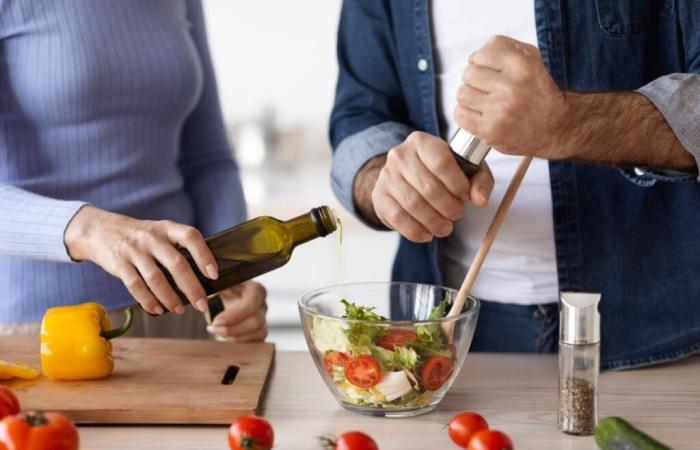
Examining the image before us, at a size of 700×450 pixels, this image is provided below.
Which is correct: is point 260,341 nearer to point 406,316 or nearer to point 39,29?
point 406,316

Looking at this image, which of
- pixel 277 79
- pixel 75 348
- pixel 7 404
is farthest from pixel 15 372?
pixel 277 79

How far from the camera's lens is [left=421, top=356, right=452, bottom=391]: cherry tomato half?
3.76 ft

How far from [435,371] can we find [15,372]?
22.5 inches

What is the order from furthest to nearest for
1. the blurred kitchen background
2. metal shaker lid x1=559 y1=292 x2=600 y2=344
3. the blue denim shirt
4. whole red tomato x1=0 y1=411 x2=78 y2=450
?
the blurred kitchen background
the blue denim shirt
metal shaker lid x1=559 y1=292 x2=600 y2=344
whole red tomato x1=0 y1=411 x2=78 y2=450

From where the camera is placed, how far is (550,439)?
111 cm

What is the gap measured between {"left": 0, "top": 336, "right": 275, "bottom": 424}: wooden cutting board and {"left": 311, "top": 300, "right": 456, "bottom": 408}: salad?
0.43 ft

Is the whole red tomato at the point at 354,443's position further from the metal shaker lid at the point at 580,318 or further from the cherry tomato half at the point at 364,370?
the metal shaker lid at the point at 580,318

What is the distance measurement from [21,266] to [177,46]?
46 centimetres

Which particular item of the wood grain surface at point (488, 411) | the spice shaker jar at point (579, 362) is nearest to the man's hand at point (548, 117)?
the spice shaker jar at point (579, 362)

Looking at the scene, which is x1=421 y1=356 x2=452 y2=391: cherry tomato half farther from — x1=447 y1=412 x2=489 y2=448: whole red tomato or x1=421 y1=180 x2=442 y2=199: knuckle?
x1=421 y1=180 x2=442 y2=199: knuckle

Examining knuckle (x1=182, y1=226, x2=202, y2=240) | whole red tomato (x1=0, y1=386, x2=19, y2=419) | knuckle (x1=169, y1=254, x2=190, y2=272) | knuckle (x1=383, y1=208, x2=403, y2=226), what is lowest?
whole red tomato (x1=0, y1=386, x2=19, y2=419)

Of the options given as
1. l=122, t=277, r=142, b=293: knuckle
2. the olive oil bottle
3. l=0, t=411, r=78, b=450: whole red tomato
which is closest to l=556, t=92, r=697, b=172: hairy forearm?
the olive oil bottle

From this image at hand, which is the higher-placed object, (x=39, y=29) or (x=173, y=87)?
(x=39, y=29)

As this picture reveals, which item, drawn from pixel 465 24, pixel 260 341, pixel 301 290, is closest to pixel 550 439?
pixel 260 341
